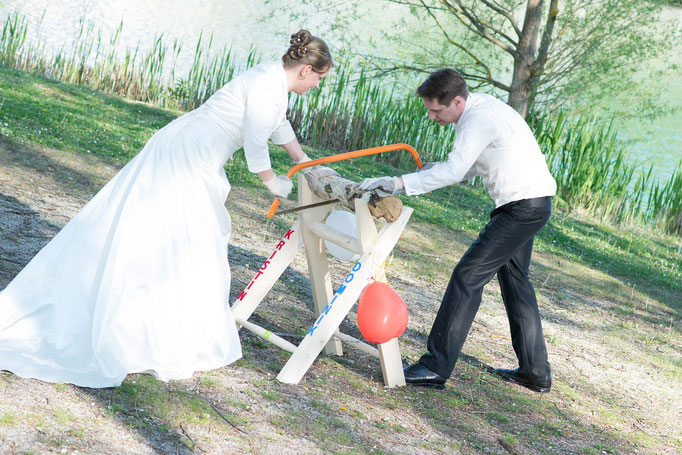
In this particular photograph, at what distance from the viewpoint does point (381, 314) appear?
3.53 meters

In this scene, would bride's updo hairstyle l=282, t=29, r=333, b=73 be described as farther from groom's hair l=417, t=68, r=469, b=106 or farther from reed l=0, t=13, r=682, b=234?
reed l=0, t=13, r=682, b=234

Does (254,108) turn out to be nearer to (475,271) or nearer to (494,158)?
(494,158)

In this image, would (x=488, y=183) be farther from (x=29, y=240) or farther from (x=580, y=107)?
(x=580, y=107)

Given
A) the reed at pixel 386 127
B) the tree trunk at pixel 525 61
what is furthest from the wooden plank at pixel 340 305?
the tree trunk at pixel 525 61

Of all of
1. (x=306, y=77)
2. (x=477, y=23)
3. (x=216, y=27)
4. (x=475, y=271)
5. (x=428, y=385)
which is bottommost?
(x=428, y=385)

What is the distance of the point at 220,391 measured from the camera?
3.52 m

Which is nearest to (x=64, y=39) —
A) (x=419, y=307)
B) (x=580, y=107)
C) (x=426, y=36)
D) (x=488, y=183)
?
(x=426, y=36)

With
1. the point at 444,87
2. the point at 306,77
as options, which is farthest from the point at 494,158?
the point at 306,77

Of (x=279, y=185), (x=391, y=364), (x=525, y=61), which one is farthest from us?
(x=525, y=61)

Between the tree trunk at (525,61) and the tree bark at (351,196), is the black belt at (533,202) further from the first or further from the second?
the tree trunk at (525,61)

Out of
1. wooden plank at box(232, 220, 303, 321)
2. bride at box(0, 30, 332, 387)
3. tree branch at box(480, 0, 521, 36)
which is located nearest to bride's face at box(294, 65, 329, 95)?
bride at box(0, 30, 332, 387)

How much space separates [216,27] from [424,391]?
638 inches

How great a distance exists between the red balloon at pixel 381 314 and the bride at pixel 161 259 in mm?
729

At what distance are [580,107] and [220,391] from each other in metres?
10.2
